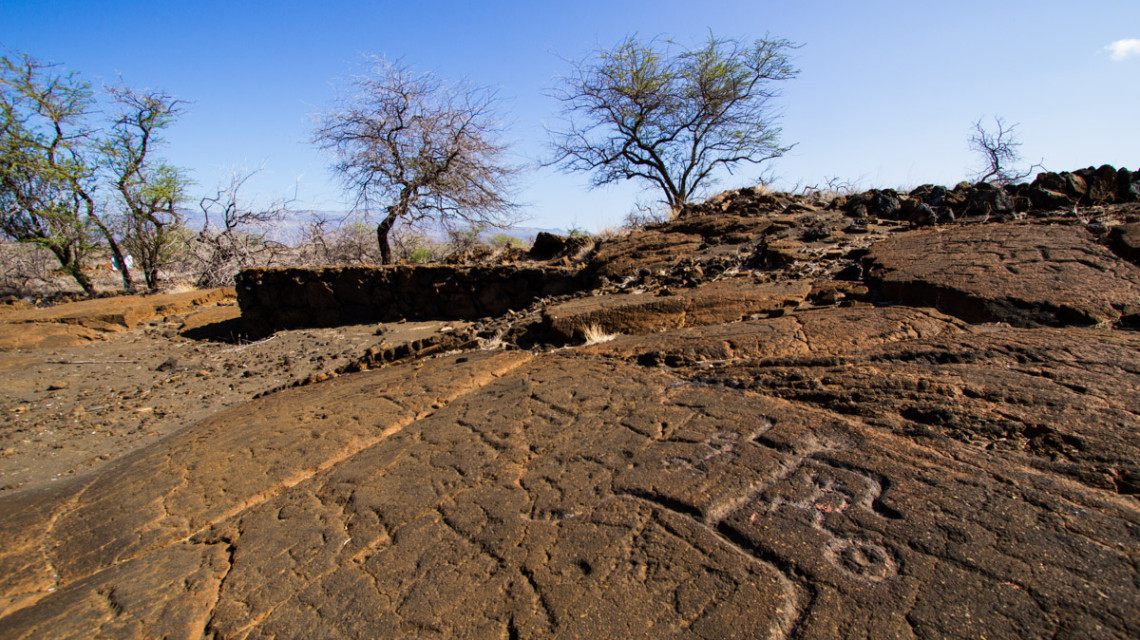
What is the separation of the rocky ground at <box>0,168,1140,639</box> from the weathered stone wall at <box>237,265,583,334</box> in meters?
3.45

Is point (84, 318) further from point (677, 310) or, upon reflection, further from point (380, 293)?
point (677, 310)

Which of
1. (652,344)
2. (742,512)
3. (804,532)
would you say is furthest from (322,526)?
(652,344)

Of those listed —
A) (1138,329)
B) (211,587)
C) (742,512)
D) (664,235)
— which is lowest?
(211,587)

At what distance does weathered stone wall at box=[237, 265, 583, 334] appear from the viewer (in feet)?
25.0

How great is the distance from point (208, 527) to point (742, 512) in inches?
78.1

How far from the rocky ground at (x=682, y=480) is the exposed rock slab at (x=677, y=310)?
0.09 feet

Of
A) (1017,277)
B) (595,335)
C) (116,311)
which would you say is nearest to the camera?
(1017,277)

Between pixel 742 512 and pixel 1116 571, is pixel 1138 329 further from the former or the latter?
pixel 742 512

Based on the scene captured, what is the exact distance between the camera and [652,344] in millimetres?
3219

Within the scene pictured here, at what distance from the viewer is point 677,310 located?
3.85 meters

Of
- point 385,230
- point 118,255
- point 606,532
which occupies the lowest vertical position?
point 606,532

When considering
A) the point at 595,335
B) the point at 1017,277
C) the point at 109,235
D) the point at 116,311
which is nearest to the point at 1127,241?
the point at 1017,277

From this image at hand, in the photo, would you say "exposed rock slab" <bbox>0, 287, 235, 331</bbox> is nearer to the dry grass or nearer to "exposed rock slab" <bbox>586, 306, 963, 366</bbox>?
the dry grass

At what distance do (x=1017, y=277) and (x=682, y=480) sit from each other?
8.42 feet
